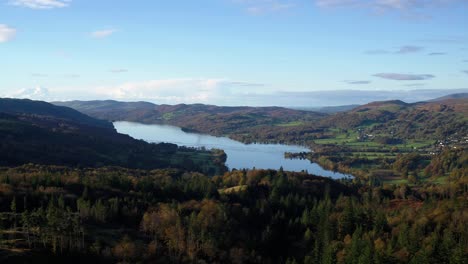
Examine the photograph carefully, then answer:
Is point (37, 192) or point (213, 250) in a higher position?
point (37, 192)

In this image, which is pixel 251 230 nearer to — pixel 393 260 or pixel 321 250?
pixel 321 250

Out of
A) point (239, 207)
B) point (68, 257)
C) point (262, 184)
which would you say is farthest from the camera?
point (262, 184)

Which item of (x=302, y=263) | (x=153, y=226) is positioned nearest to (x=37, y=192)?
(x=153, y=226)

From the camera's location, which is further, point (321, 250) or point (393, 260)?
point (321, 250)

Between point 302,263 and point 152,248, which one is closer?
point 152,248

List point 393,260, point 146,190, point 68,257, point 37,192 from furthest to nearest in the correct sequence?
point 146,190, point 37,192, point 393,260, point 68,257

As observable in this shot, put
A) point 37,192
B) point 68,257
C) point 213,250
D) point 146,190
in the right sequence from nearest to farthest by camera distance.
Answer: point 68,257 → point 213,250 → point 37,192 → point 146,190

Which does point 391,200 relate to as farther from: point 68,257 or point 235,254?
point 68,257

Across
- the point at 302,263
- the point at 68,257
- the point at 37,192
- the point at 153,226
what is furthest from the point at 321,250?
the point at 37,192

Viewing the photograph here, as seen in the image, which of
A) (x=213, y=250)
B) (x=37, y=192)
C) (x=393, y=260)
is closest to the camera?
(x=393, y=260)
